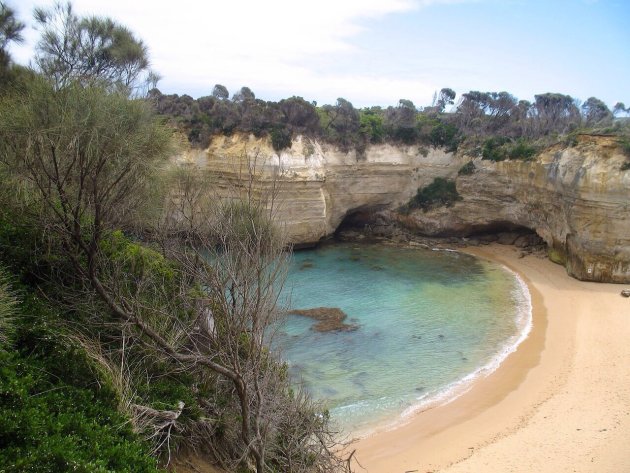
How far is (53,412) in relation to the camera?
5.79 meters

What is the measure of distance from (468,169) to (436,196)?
2704 millimetres

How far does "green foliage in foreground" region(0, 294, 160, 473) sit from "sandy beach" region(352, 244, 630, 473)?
6848mm

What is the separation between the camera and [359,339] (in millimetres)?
17844

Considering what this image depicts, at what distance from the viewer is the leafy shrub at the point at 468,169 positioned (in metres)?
29.8

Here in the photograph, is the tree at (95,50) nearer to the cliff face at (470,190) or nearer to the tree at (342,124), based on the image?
the cliff face at (470,190)

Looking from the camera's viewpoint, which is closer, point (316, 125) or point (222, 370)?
point (222, 370)

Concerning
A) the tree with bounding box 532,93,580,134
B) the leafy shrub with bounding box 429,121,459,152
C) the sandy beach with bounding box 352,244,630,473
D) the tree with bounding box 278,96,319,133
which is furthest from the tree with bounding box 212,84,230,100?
the sandy beach with bounding box 352,244,630,473

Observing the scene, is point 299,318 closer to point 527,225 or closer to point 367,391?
point 367,391

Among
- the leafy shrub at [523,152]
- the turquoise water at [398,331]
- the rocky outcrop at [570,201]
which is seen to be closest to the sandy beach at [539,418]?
the turquoise water at [398,331]

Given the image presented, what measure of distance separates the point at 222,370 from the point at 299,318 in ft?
43.8

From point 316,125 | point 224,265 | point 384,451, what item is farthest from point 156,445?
point 316,125

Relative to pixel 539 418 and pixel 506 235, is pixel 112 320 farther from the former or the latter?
pixel 506 235

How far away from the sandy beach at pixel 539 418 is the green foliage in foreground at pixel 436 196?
43.4 ft

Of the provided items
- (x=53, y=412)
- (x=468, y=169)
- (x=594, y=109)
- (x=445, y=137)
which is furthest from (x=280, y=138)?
(x=594, y=109)
